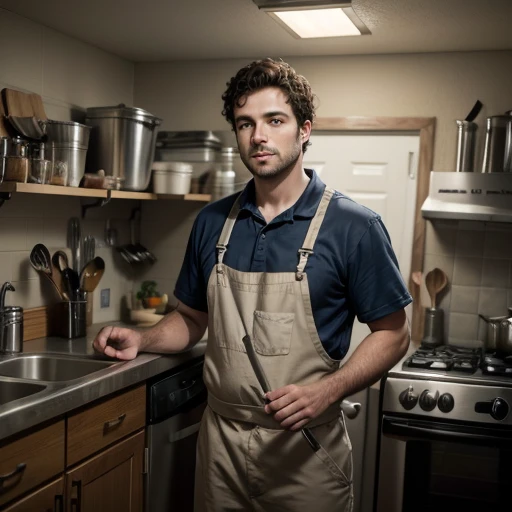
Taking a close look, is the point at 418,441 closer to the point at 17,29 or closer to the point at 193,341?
the point at 193,341

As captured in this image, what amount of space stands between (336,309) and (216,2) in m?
1.13

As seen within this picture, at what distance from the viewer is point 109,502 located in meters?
2.11

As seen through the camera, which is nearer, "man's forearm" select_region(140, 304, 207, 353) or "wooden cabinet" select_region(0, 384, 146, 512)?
"wooden cabinet" select_region(0, 384, 146, 512)

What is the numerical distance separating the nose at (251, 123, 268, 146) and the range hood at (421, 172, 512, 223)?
1.07 m

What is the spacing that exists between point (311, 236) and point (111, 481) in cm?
98

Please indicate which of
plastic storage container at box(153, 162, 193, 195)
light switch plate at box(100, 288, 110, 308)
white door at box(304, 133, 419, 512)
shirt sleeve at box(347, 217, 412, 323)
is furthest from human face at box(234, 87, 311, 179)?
light switch plate at box(100, 288, 110, 308)

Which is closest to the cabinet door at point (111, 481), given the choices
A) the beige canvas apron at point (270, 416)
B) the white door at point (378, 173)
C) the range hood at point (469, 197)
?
the beige canvas apron at point (270, 416)

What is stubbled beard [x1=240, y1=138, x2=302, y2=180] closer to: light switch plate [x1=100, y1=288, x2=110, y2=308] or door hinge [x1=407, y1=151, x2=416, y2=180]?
door hinge [x1=407, y1=151, x2=416, y2=180]

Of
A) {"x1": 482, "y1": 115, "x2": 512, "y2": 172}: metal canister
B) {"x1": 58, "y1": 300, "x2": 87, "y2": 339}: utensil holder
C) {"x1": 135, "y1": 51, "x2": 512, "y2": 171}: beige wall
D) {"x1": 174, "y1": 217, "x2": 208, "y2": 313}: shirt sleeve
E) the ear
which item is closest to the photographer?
the ear

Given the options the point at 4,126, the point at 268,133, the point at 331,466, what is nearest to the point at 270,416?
the point at 331,466

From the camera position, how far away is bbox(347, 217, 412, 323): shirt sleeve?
6.01ft

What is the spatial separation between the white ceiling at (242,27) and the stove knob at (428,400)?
132 cm

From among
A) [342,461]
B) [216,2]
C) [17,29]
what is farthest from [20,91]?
[342,461]

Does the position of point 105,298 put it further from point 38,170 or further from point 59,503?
point 59,503
